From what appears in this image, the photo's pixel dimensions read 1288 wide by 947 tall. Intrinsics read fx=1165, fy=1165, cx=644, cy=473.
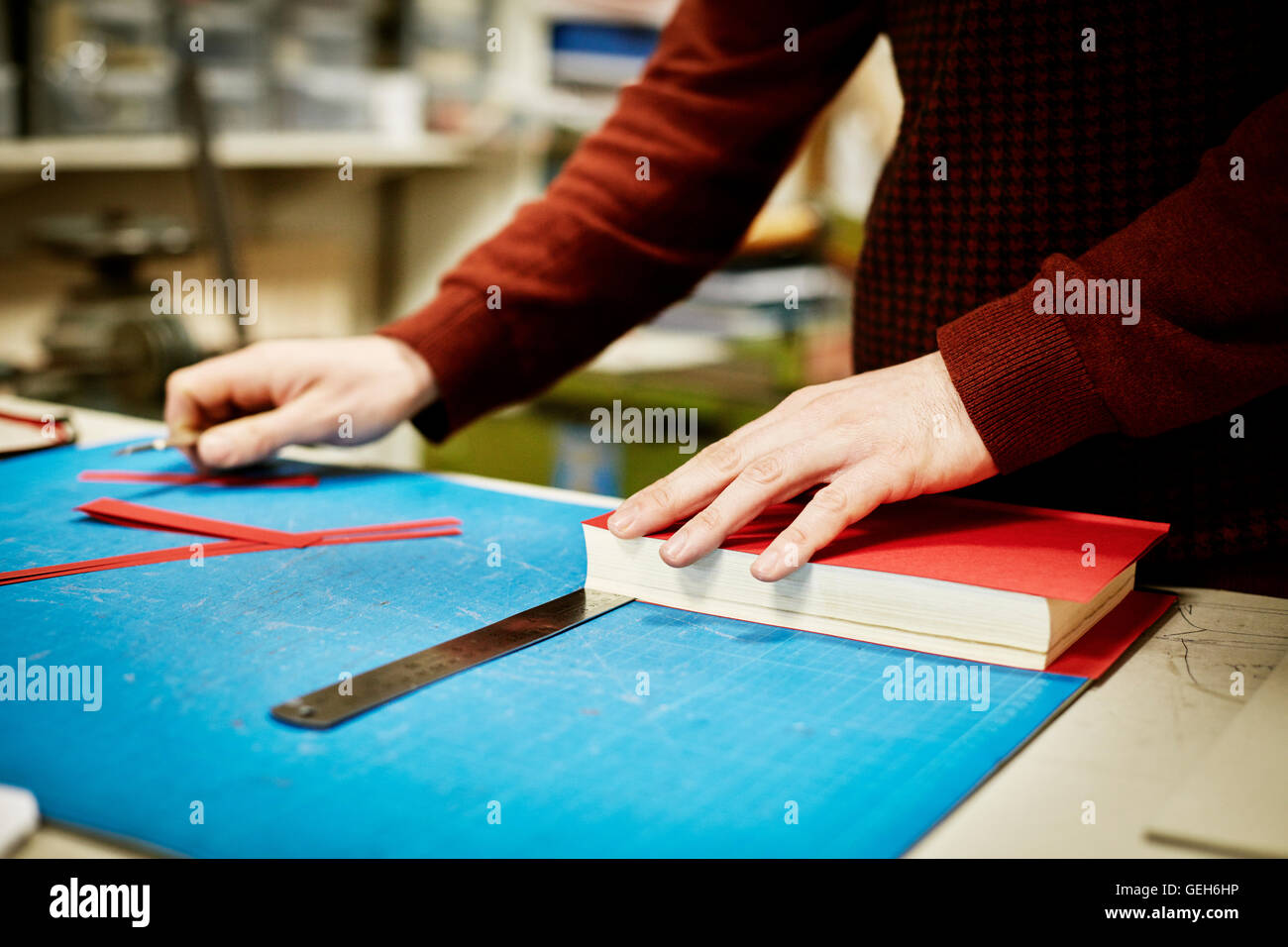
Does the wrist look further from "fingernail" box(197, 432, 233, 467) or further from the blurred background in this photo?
the blurred background

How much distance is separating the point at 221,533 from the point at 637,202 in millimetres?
458

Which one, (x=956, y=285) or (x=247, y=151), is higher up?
(x=247, y=151)

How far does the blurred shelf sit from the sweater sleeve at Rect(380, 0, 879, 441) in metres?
1.03

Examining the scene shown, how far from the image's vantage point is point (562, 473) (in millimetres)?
2492

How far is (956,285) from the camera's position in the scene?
0.86 metres

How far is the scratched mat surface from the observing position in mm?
436

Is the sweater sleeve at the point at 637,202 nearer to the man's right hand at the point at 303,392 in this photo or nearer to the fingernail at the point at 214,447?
the man's right hand at the point at 303,392

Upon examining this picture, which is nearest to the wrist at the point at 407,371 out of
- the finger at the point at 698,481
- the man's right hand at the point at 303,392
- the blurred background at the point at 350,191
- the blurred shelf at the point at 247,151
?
the man's right hand at the point at 303,392

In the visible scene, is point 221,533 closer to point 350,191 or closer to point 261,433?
point 261,433

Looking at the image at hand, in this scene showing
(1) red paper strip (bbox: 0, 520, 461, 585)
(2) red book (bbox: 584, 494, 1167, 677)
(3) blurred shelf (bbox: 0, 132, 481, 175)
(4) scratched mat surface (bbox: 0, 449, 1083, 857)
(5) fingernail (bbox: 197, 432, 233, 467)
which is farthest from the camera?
(3) blurred shelf (bbox: 0, 132, 481, 175)

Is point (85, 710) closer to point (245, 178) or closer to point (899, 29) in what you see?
point (899, 29)

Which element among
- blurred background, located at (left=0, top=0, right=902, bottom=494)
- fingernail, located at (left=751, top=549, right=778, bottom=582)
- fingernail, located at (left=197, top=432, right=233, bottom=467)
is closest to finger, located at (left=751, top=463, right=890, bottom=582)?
fingernail, located at (left=751, top=549, right=778, bottom=582)

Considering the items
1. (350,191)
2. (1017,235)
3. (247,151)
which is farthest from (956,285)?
(350,191)

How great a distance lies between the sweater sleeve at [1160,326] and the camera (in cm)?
63
